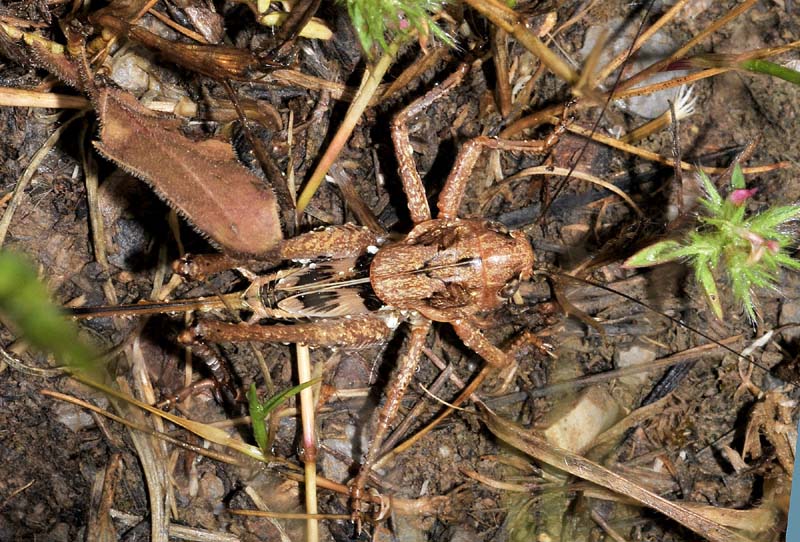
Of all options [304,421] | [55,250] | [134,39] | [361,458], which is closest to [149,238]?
[55,250]

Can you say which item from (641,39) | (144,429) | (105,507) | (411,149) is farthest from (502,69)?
(105,507)

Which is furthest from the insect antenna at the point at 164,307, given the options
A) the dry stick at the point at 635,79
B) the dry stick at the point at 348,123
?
the dry stick at the point at 635,79

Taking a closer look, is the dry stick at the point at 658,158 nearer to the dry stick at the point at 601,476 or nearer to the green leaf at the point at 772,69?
the green leaf at the point at 772,69

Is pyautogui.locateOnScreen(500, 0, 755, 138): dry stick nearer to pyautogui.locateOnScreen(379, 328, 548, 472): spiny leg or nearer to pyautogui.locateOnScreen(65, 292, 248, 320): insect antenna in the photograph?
pyautogui.locateOnScreen(379, 328, 548, 472): spiny leg

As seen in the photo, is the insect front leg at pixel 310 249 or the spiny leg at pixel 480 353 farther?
the spiny leg at pixel 480 353

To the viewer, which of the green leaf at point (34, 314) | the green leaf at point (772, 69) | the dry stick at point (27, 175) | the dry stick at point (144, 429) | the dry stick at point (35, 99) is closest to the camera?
the green leaf at point (34, 314)

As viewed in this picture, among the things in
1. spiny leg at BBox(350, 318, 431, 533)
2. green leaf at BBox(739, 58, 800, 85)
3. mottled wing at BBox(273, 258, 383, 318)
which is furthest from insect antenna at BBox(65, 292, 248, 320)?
green leaf at BBox(739, 58, 800, 85)

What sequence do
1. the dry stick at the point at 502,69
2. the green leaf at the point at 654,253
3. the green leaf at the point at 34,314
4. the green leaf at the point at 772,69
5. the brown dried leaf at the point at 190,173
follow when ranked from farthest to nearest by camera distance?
the dry stick at the point at 502,69 → the green leaf at the point at 654,253 → the green leaf at the point at 772,69 → the brown dried leaf at the point at 190,173 → the green leaf at the point at 34,314
